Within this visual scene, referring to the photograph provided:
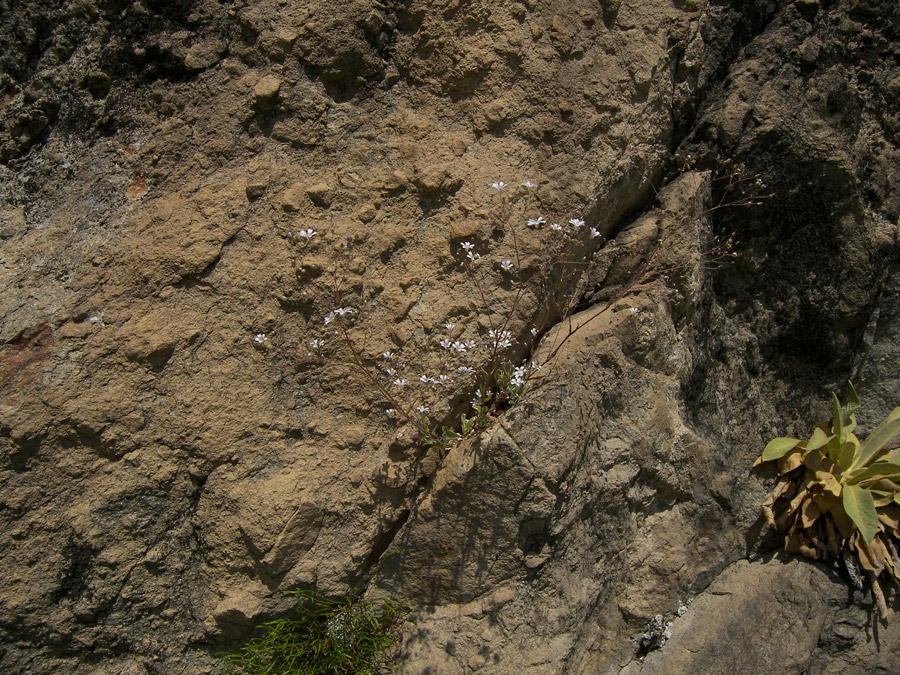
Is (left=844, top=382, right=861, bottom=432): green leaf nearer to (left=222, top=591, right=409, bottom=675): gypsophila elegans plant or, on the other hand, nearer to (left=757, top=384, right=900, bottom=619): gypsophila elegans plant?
(left=757, top=384, right=900, bottom=619): gypsophila elegans plant

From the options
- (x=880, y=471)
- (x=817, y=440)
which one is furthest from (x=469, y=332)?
(x=880, y=471)

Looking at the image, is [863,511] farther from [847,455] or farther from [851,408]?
[851,408]

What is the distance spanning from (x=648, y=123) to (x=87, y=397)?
9.24 feet

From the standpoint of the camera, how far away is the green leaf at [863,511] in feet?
9.46

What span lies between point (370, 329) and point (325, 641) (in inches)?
54.1

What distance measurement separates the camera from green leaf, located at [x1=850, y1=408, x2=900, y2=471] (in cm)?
310

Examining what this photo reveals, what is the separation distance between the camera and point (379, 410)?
2.70m

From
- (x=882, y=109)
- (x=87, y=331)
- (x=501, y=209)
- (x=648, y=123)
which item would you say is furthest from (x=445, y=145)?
(x=882, y=109)

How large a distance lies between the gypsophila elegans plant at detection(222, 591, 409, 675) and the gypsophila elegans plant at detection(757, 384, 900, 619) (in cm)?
206

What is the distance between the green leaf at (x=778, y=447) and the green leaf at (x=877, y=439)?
12.7 inches

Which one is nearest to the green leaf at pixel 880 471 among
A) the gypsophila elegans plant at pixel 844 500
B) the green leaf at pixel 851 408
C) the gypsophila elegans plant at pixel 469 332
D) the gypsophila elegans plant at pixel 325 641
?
the gypsophila elegans plant at pixel 844 500

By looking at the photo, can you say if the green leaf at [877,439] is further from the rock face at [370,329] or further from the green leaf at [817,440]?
the rock face at [370,329]

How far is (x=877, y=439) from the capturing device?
314 cm

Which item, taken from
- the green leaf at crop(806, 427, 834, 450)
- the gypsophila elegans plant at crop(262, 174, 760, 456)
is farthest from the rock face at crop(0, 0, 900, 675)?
the green leaf at crop(806, 427, 834, 450)
